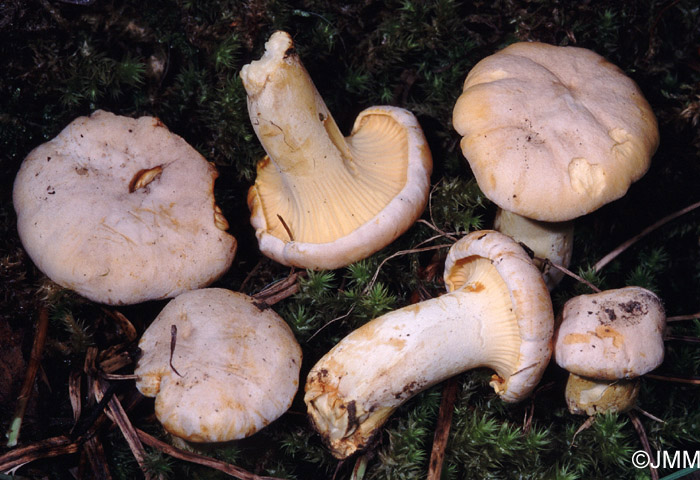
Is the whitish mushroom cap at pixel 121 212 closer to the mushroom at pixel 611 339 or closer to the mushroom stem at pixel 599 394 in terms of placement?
the mushroom at pixel 611 339

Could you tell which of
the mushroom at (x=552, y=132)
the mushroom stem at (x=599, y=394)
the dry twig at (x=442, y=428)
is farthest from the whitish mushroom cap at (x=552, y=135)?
the dry twig at (x=442, y=428)

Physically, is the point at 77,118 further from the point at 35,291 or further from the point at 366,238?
the point at 366,238

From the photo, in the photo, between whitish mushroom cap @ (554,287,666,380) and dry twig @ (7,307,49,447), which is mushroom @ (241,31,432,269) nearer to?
whitish mushroom cap @ (554,287,666,380)

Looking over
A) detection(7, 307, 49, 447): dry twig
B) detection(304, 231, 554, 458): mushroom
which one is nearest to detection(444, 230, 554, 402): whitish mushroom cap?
detection(304, 231, 554, 458): mushroom

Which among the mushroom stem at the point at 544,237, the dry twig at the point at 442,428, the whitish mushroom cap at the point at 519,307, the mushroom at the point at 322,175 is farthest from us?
the mushroom stem at the point at 544,237

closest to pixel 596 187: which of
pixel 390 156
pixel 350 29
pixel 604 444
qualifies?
pixel 390 156

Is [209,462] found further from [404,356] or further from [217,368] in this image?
[404,356]
